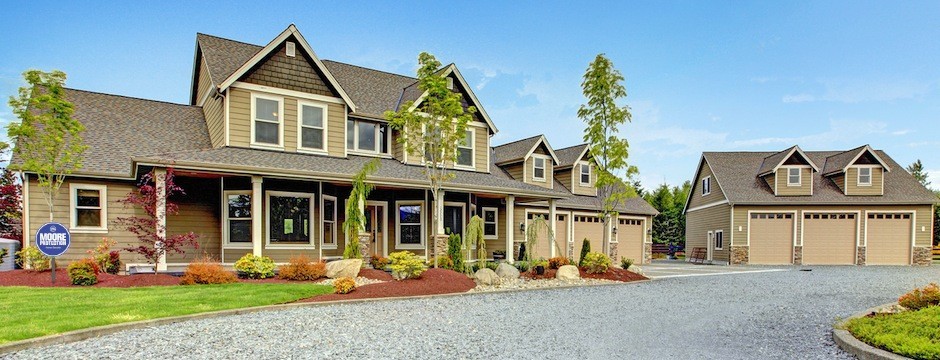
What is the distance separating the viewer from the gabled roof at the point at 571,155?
80.8 ft

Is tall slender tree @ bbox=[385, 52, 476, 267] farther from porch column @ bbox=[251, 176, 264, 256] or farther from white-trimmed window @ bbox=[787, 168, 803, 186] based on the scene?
white-trimmed window @ bbox=[787, 168, 803, 186]

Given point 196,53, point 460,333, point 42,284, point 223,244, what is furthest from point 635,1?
point 42,284

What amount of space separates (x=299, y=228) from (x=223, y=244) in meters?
2.09

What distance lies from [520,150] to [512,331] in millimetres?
16535

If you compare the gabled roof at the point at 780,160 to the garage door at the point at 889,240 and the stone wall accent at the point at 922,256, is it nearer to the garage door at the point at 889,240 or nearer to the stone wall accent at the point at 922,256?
the garage door at the point at 889,240

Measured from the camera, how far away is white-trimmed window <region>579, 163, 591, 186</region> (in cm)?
2520

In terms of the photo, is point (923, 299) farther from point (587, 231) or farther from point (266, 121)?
point (587, 231)

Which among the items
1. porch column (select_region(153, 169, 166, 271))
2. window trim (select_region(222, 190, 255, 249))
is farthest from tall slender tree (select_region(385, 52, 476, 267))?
porch column (select_region(153, 169, 166, 271))

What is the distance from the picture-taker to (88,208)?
14.0 m

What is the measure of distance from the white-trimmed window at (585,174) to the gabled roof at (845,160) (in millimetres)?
14101

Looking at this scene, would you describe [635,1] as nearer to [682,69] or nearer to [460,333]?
[682,69]

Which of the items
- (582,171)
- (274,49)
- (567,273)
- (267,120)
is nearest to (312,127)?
(267,120)

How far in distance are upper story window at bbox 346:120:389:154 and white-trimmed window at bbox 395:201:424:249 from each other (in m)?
2.21

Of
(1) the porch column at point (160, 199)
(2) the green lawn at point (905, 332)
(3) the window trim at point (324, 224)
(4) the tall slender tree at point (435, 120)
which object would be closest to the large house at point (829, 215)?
(4) the tall slender tree at point (435, 120)
